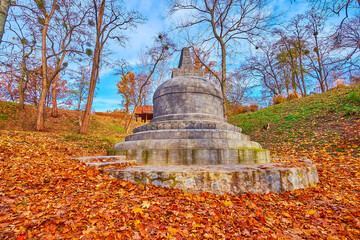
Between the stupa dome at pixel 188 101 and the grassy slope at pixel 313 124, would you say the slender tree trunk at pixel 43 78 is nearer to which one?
the stupa dome at pixel 188 101

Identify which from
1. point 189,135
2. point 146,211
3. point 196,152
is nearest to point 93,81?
point 189,135

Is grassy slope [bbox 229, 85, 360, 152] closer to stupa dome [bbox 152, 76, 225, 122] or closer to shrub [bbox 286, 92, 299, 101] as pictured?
shrub [bbox 286, 92, 299, 101]

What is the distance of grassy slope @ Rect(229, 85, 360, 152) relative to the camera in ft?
30.4

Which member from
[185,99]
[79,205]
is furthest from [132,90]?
[79,205]

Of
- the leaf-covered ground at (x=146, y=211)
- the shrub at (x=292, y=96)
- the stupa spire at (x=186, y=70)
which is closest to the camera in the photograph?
the leaf-covered ground at (x=146, y=211)

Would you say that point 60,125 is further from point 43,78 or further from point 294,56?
point 294,56

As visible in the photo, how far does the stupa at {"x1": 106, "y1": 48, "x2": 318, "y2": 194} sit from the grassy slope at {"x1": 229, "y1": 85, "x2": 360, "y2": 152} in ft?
18.6

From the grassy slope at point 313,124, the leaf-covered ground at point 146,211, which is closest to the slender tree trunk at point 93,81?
the leaf-covered ground at point 146,211

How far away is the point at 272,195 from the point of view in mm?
3523

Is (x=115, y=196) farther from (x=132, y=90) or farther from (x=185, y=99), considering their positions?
(x=132, y=90)

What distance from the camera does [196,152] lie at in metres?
4.93

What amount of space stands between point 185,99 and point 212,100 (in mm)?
1324

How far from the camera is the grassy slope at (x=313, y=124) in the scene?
927 centimetres

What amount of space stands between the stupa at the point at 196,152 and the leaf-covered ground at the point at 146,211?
0.76 feet
